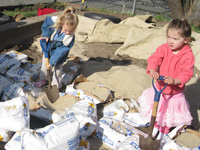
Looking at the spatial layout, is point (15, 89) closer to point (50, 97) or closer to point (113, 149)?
point (50, 97)

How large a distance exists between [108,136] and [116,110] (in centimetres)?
48

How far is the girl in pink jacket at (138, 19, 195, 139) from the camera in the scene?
2.35 metres

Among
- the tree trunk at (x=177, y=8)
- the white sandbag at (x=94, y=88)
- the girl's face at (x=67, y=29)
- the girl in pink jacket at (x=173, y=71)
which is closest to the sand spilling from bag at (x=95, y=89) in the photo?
the white sandbag at (x=94, y=88)

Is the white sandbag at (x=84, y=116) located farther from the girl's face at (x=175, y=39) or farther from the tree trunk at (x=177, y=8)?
the tree trunk at (x=177, y=8)

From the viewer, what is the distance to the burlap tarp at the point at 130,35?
→ 5102 mm

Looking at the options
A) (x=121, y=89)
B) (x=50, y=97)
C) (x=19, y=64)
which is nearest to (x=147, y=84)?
(x=121, y=89)

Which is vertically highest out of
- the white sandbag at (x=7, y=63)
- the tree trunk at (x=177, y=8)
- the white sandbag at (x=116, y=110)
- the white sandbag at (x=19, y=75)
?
the tree trunk at (x=177, y=8)

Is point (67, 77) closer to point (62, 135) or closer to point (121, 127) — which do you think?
point (121, 127)

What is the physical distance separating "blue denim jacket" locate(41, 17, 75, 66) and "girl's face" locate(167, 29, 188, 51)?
1.40 meters

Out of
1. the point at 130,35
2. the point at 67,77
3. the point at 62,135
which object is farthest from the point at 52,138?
the point at 130,35

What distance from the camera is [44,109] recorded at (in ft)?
9.28

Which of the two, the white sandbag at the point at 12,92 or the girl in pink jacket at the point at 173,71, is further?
the white sandbag at the point at 12,92

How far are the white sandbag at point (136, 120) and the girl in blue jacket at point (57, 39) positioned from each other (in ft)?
3.92

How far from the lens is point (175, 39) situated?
7.79ft
